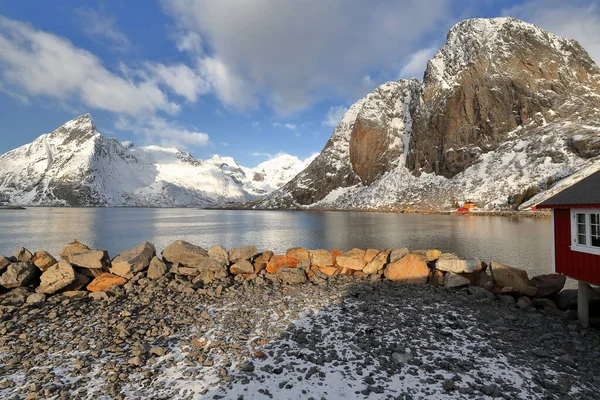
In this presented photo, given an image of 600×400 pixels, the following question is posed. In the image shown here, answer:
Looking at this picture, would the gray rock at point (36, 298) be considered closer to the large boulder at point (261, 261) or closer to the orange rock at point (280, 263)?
the large boulder at point (261, 261)

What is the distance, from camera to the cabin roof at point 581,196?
12656 millimetres

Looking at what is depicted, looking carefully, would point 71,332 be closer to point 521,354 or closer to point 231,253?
point 231,253

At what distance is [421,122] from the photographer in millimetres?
175500

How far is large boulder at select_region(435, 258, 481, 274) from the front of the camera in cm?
1828

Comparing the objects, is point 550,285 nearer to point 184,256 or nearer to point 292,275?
point 292,275

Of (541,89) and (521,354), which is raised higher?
(541,89)

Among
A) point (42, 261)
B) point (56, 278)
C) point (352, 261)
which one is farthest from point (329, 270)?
point (42, 261)

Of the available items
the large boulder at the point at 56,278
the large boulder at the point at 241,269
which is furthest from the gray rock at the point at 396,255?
the large boulder at the point at 56,278

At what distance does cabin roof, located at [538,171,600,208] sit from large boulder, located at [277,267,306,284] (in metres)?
13.1

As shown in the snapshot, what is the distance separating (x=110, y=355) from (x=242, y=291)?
734 centimetres

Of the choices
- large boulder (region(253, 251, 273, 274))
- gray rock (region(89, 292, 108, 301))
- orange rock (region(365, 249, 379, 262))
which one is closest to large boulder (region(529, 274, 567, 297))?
orange rock (region(365, 249, 379, 262))

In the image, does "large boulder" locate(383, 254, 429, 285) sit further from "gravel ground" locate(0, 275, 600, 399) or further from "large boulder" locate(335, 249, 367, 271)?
"gravel ground" locate(0, 275, 600, 399)

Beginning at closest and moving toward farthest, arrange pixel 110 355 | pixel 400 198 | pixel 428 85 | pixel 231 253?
pixel 110 355 < pixel 231 253 < pixel 400 198 < pixel 428 85

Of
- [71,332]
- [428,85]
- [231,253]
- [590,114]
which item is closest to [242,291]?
[231,253]
